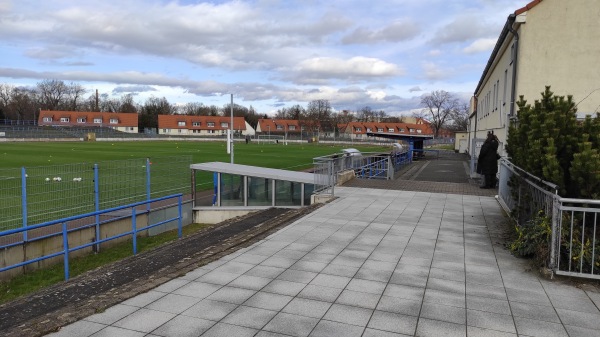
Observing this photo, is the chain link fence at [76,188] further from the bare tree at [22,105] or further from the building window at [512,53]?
the bare tree at [22,105]

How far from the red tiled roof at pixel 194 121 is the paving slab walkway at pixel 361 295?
4143 inches

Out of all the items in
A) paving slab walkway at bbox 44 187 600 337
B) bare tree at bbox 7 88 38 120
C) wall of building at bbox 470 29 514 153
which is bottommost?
paving slab walkway at bbox 44 187 600 337

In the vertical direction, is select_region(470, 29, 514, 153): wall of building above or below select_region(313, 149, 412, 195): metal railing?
above

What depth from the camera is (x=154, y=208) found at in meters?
12.6

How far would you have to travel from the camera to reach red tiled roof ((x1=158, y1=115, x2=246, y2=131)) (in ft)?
367

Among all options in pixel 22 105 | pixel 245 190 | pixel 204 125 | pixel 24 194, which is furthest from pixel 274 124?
pixel 24 194

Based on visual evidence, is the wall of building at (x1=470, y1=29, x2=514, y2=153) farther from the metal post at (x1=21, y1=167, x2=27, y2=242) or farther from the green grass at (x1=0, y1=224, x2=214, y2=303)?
the metal post at (x1=21, y1=167, x2=27, y2=242)

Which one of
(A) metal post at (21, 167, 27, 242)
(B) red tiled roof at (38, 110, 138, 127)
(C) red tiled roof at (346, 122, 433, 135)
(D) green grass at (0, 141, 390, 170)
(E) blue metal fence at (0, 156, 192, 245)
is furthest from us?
(C) red tiled roof at (346, 122, 433, 135)

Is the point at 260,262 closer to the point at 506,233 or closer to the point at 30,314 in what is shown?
the point at 30,314

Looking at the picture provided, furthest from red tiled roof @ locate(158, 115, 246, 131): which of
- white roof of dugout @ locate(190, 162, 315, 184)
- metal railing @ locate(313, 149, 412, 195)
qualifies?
white roof of dugout @ locate(190, 162, 315, 184)

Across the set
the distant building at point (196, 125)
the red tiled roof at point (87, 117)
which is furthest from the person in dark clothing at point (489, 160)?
the red tiled roof at point (87, 117)

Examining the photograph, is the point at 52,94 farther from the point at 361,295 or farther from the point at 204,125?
the point at 361,295

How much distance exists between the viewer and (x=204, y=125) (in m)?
118

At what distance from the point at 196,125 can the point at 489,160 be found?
108 meters
